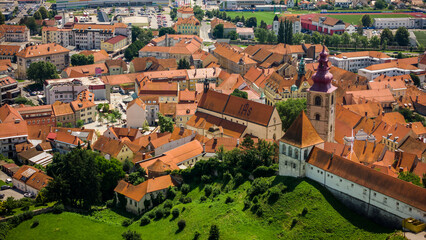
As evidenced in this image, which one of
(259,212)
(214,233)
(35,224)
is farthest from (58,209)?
(259,212)

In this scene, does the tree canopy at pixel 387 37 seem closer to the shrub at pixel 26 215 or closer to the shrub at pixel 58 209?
the shrub at pixel 58 209

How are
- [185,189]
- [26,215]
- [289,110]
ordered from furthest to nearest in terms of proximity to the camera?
1. [289,110]
2. [185,189]
3. [26,215]

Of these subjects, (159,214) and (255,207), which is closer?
(255,207)

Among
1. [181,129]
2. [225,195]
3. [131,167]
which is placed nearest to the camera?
[225,195]

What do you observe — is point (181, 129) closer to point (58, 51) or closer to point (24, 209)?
point (24, 209)

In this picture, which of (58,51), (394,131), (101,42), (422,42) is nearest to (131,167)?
(394,131)

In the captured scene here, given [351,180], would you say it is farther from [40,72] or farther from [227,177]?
[40,72]

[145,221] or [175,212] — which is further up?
[175,212]
